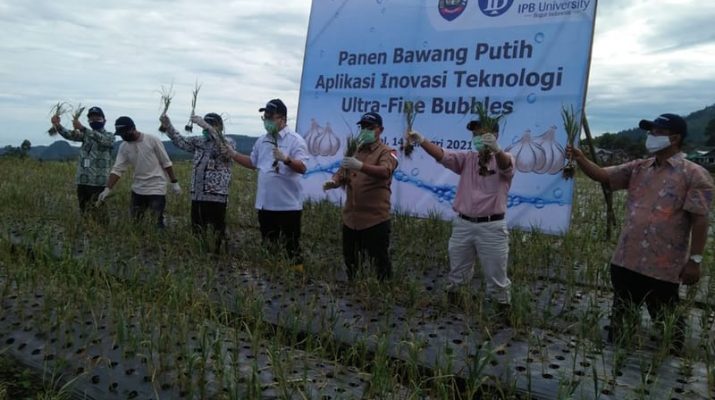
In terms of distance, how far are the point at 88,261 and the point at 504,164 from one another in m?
2.74

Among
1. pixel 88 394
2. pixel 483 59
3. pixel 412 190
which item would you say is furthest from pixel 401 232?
pixel 88 394

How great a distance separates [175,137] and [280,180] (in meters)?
1.09

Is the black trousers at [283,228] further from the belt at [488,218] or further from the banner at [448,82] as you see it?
the banner at [448,82]

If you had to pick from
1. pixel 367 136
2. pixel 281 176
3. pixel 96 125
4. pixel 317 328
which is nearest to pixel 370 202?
pixel 367 136

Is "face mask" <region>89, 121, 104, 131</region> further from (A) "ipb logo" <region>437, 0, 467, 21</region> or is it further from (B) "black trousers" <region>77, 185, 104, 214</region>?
(A) "ipb logo" <region>437, 0, 467, 21</region>

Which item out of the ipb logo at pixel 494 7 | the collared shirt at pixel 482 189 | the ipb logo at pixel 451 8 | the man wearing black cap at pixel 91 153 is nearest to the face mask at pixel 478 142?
the collared shirt at pixel 482 189

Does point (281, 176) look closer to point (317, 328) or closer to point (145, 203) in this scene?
point (317, 328)

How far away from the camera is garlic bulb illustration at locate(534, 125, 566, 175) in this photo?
202 inches

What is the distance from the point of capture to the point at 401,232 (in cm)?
557

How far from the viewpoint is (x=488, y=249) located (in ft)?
11.5

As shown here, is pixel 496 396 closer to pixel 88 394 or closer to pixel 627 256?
pixel 627 256

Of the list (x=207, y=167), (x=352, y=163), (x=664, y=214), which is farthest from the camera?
(x=207, y=167)

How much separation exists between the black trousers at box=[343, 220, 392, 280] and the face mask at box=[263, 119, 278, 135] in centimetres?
95

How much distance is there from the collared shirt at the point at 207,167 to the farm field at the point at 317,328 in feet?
1.43
